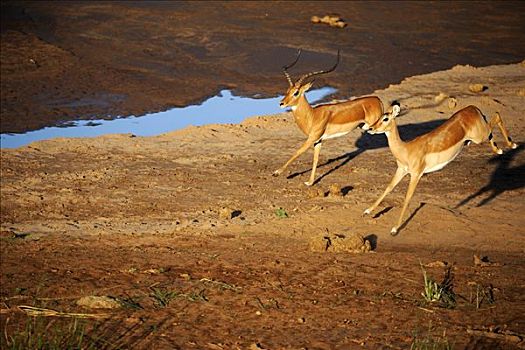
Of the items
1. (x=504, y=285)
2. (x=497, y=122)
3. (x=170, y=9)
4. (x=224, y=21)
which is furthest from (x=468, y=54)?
(x=504, y=285)

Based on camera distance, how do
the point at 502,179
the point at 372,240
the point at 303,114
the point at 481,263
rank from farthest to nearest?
1. the point at 502,179
2. the point at 303,114
3. the point at 372,240
4. the point at 481,263

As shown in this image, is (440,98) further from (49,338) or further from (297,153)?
(49,338)

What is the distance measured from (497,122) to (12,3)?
20287 millimetres

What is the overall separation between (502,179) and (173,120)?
7267 mm

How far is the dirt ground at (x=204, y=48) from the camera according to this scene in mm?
19141

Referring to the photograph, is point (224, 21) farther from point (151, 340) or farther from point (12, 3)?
point (151, 340)

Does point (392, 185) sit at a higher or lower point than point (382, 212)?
higher

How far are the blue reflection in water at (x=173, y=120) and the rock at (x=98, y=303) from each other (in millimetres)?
8866

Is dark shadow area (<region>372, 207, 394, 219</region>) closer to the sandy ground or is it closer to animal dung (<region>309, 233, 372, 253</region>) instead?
the sandy ground

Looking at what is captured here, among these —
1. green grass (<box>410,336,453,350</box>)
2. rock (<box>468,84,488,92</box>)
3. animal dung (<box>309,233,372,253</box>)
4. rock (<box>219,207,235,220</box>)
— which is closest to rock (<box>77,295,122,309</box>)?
green grass (<box>410,336,453,350</box>)

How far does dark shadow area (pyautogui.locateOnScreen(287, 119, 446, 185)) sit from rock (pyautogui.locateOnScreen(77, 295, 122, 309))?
577cm

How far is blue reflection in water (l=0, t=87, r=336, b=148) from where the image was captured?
16516 millimetres

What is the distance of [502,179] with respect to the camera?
1290 cm

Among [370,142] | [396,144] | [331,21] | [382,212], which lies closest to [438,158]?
[396,144]
